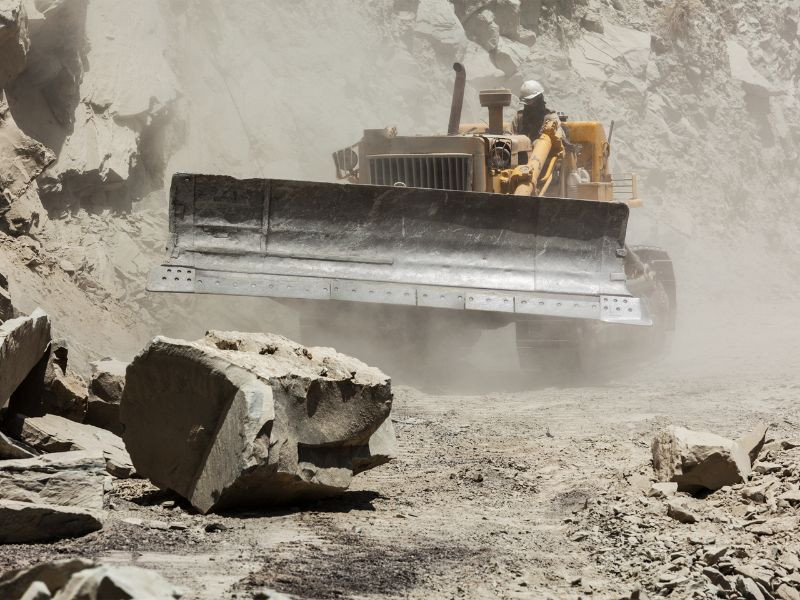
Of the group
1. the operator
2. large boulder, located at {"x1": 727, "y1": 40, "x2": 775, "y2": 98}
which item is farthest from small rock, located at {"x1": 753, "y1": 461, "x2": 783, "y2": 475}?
large boulder, located at {"x1": 727, "y1": 40, "x2": 775, "y2": 98}

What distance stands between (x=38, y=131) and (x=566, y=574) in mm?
8664

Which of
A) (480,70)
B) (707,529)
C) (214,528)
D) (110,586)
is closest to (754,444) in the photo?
(707,529)

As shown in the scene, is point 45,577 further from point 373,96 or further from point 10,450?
point 373,96

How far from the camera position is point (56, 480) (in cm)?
496

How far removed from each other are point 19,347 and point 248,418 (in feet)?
4.45

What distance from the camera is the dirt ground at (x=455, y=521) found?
4465mm

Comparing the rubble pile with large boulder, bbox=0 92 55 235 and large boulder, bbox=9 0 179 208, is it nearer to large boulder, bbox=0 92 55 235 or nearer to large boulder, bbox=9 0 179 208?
large boulder, bbox=0 92 55 235

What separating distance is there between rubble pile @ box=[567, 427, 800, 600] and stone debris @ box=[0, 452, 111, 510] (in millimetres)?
2242

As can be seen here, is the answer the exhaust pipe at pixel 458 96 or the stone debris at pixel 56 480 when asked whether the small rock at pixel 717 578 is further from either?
the exhaust pipe at pixel 458 96

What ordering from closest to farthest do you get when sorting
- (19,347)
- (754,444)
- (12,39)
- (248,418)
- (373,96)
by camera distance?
(248,418)
(19,347)
(754,444)
(12,39)
(373,96)

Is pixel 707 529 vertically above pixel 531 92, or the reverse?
pixel 531 92

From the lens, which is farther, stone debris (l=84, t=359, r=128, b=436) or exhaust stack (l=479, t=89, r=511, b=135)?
exhaust stack (l=479, t=89, r=511, b=135)

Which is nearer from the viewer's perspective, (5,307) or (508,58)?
(5,307)

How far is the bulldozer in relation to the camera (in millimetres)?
9773
